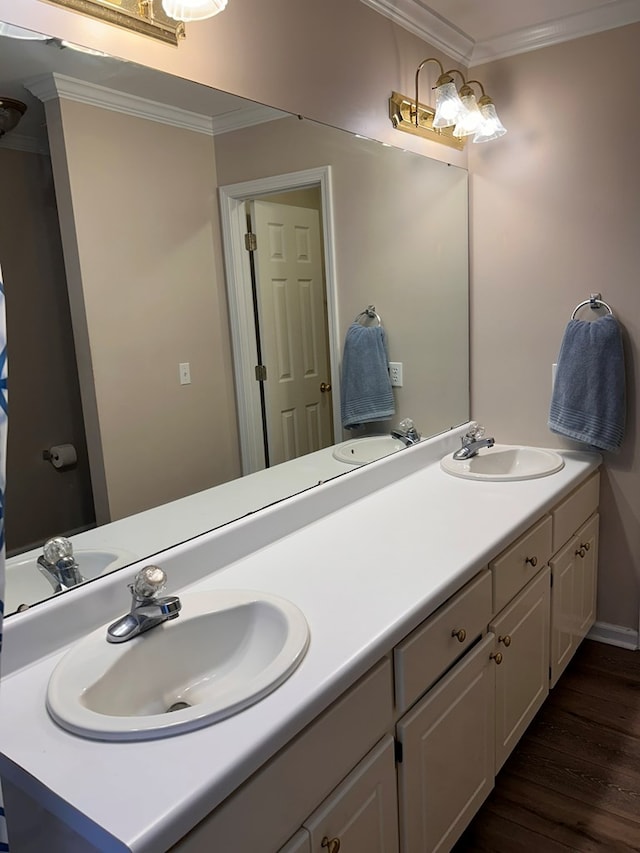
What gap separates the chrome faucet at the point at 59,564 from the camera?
1.28 metres

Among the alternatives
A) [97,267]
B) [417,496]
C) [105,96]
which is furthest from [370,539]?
[105,96]

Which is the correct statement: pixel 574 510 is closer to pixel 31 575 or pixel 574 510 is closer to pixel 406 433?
pixel 406 433

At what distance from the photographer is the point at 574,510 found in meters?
2.26

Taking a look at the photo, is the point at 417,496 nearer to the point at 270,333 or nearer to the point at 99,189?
the point at 270,333

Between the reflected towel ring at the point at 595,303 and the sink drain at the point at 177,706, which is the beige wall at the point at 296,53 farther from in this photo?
the sink drain at the point at 177,706

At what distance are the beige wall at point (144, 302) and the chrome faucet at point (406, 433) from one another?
0.84 meters

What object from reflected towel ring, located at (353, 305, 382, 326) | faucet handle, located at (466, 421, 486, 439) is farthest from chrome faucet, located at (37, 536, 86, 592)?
faucet handle, located at (466, 421, 486, 439)

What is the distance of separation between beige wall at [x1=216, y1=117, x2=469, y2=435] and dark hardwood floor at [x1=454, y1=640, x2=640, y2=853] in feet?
3.65

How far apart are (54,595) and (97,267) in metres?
0.67

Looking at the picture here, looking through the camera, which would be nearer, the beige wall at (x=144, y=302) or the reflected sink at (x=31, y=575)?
the reflected sink at (x=31, y=575)

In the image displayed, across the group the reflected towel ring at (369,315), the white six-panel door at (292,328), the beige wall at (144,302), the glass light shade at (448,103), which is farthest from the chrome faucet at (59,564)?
the glass light shade at (448,103)

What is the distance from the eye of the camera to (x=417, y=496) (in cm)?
210

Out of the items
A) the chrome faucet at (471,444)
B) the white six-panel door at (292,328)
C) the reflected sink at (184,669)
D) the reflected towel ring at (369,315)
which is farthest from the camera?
the chrome faucet at (471,444)

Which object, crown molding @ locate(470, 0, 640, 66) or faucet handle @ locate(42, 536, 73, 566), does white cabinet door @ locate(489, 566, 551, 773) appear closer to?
faucet handle @ locate(42, 536, 73, 566)
